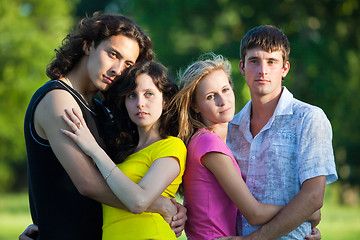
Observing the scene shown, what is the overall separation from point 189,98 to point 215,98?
0.64ft

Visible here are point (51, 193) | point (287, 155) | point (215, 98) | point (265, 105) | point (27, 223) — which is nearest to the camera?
point (51, 193)

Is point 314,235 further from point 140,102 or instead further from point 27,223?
point 27,223

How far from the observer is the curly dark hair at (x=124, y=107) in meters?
3.25

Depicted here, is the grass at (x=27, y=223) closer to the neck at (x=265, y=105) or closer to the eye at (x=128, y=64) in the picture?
the neck at (x=265, y=105)

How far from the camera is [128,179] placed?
9.32ft

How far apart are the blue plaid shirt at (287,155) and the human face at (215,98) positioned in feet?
1.02

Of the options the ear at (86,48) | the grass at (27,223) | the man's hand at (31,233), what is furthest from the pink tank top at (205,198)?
the grass at (27,223)

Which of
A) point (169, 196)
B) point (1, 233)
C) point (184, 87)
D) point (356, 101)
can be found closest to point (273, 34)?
point (184, 87)

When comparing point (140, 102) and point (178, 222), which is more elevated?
point (140, 102)

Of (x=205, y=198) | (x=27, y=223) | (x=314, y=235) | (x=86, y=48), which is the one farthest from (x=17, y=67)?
(x=314, y=235)

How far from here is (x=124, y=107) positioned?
3.40 metres

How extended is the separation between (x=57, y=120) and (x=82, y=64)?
0.66 m

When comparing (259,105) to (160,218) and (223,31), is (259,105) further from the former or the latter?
Result: (223,31)

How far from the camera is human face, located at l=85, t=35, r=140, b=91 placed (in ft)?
10.8
